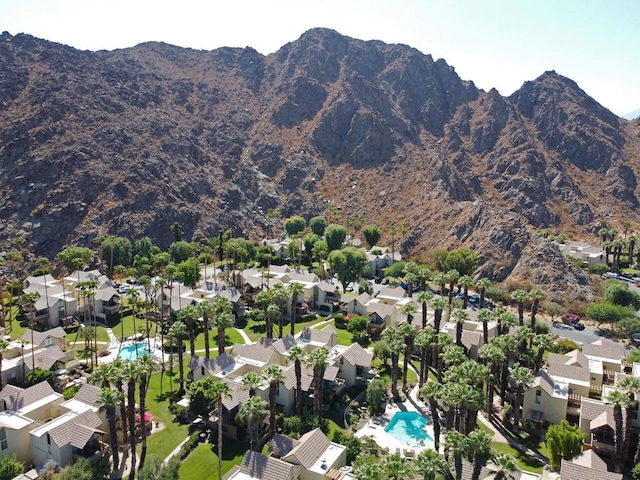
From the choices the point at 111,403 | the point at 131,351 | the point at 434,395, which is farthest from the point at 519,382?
the point at 131,351

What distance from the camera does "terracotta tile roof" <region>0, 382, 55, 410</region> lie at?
1876 inches

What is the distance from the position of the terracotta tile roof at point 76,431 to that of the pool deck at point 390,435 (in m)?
26.7

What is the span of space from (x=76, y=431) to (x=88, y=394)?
6.62 metres

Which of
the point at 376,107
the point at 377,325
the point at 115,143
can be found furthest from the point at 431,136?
the point at 377,325

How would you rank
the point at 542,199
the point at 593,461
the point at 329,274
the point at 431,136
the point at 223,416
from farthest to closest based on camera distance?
the point at 431,136 → the point at 542,199 → the point at 329,274 → the point at 223,416 → the point at 593,461

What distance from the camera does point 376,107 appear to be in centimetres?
19600

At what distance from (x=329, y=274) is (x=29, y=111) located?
10696cm

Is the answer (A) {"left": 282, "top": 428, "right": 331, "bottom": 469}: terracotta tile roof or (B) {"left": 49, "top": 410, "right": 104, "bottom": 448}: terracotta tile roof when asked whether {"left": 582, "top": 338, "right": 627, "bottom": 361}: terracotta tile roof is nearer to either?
(A) {"left": 282, "top": 428, "right": 331, "bottom": 469}: terracotta tile roof

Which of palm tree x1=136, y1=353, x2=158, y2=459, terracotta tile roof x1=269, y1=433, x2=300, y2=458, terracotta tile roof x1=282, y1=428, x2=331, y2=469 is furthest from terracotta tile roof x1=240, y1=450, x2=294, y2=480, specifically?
palm tree x1=136, y1=353, x2=158, y2=459

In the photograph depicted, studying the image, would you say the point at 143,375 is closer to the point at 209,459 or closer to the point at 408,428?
the point at 209,459

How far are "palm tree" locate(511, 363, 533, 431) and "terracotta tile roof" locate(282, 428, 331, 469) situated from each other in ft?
72.2

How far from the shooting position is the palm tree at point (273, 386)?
1801 inches

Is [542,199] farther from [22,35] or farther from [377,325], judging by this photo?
[22,35]

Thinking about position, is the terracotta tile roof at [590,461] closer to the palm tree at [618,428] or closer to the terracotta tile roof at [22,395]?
the palm tree at [618,428]
